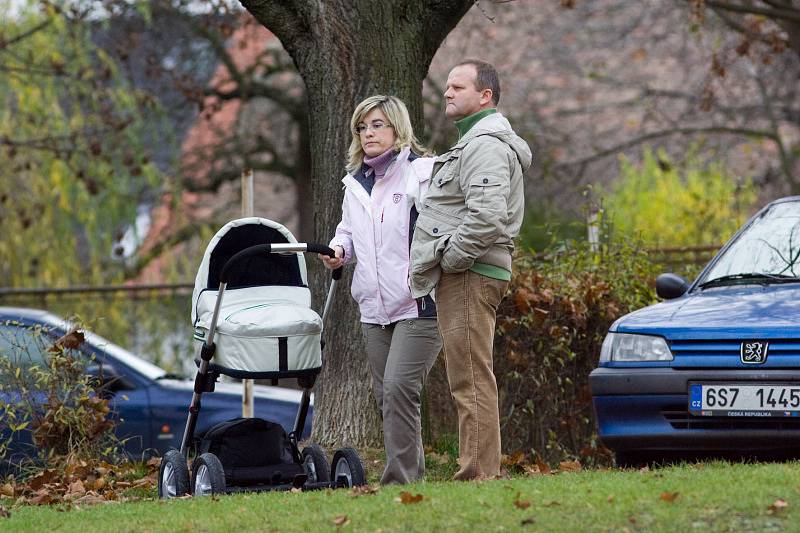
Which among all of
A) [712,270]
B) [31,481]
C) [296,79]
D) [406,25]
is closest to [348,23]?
[406,25]

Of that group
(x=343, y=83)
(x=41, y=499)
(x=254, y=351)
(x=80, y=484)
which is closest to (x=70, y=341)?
(x=80, y=484)

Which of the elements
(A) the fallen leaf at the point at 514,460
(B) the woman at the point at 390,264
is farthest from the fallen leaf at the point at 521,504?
(A) the fallen leaf at the point at 514,460

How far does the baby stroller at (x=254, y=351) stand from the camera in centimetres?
721

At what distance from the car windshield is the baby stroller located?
2786 mm

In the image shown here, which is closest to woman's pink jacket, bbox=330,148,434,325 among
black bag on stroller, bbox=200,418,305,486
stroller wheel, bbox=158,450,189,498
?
black bag on stroller, bbox=200,418,305,486

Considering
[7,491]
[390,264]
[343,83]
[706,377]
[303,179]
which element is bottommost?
[7,491]

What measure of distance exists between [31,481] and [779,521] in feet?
16.1

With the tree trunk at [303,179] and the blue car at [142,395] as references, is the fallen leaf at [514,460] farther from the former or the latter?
the tree trunk at [303,179]

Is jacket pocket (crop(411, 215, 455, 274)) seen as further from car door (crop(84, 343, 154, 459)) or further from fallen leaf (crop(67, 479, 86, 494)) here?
car door (crop(84, 343, 154, 459))

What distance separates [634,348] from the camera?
824 cm

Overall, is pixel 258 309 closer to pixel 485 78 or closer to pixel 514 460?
pixel 485 78

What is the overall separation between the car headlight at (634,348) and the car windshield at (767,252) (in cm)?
100

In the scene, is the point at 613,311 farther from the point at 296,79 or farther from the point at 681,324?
the point at 296,79

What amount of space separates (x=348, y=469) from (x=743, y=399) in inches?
85.4
